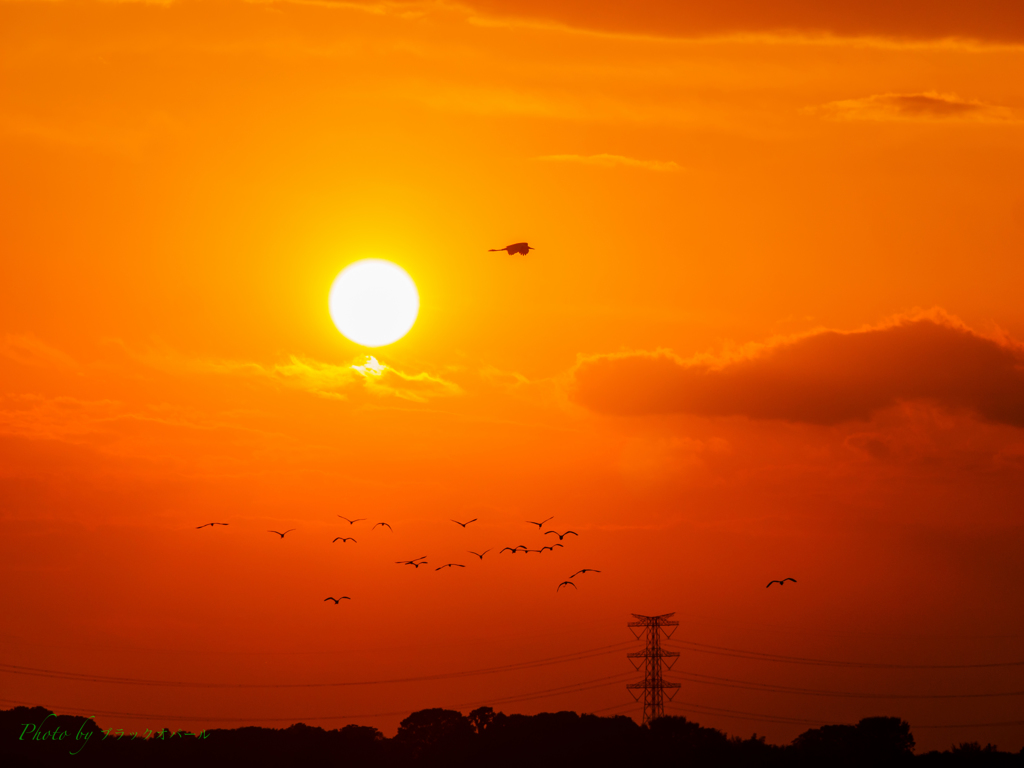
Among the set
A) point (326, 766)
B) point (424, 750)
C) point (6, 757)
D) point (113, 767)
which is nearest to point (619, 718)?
point (424, 750)

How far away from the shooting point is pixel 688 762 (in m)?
147

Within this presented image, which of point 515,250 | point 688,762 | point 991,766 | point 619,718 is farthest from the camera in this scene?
point 619,718

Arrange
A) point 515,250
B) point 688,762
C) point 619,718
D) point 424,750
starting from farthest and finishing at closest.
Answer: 1. point 424,750
2. point 619,718
3. point 688,762
4. point 515,250

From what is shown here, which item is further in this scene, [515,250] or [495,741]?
[495,741]

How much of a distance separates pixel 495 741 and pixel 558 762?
53.4 feet

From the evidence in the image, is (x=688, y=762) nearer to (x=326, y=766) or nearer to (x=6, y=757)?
(x=326, y=766)

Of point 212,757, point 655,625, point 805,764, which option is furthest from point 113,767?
point 805,764

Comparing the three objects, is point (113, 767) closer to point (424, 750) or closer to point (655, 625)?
point (424, 750)

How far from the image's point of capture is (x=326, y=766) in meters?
169

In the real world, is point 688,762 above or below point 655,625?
below

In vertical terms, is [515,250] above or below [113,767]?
above

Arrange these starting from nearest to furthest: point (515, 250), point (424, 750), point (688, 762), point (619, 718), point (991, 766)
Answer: point (515, 250) → point (991, 766) → point (688, 762) → point (619, 718) → point (424, 750)

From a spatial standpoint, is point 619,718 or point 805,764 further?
point 619,718

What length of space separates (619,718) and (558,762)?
631 inches
